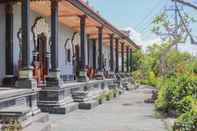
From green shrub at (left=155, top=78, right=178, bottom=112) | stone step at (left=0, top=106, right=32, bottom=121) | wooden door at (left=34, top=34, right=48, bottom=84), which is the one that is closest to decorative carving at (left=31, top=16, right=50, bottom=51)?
wooden door at (left=34, top=34, right=48, bottom=84)

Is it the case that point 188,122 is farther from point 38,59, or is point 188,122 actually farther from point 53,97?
point 38,59

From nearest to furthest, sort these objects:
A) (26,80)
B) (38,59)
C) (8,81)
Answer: (26,80)
(8,81)
(38,59)

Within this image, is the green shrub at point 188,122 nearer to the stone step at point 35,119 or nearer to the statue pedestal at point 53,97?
the stone step at point 35,119

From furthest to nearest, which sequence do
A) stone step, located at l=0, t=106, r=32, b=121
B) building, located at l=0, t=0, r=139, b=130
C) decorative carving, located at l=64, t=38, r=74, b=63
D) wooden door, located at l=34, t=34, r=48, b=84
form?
decorative carving, located at l=64, t=38, r=74, b=63
wooden door, located at l=34, t=34, r=48, b=84
building, located at l=0, t=0, r=139, b=130
stone step, located at l=0, t=106, r=32, b=121

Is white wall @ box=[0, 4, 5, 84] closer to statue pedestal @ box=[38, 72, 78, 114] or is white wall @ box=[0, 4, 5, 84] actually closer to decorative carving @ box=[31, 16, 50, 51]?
statue pedestal @ box=[38, 72, 78, 114]

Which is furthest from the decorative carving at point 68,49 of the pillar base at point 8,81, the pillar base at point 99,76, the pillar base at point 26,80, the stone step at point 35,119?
the stone step at point 35,119

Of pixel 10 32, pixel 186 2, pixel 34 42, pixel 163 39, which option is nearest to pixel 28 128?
pixel 186 2

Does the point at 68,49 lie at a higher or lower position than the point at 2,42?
higher

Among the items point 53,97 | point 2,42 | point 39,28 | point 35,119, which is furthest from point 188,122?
point 39,28

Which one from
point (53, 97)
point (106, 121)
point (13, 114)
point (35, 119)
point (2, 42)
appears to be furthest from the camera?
point (2, 42)

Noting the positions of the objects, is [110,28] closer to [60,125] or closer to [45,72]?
[45,72]

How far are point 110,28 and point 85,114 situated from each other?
13543 millimetres

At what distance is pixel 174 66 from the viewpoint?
3400 centimetres

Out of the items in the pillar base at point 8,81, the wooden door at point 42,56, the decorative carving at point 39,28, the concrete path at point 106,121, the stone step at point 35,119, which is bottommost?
the concrete path at point 106,121
